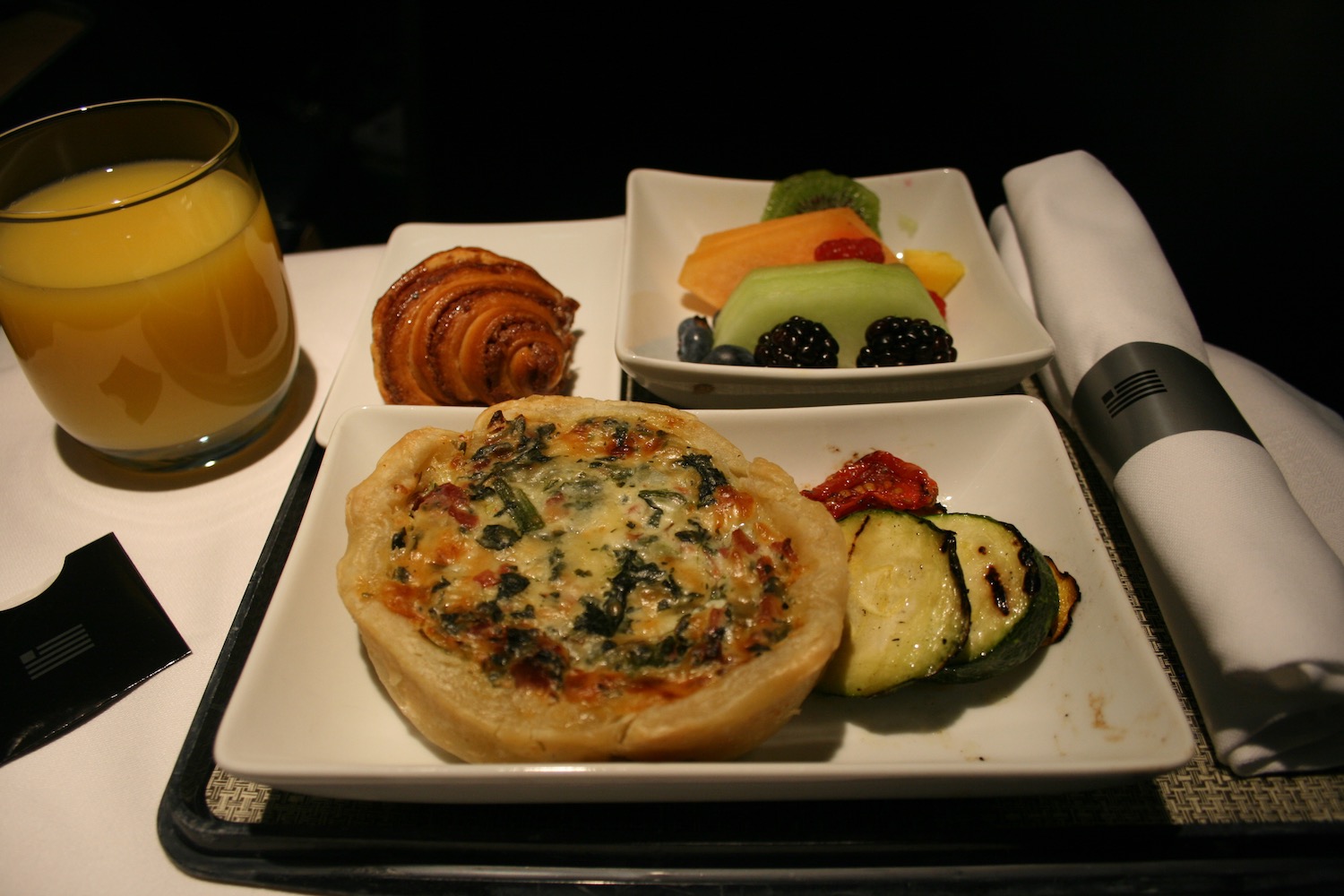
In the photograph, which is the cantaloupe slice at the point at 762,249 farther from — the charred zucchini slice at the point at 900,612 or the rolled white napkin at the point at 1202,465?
the charred zucchini slice at the point at 900,612

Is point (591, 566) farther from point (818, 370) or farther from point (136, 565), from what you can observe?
point (136, 565)

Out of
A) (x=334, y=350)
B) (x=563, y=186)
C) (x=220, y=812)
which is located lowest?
(x=563, y=186)

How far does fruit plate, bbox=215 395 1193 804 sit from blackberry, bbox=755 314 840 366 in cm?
39

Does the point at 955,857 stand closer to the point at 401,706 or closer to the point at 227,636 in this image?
the point at 401,706

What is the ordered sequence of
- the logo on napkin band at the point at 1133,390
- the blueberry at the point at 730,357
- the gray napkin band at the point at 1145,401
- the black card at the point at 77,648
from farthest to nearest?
the blueberry at the point at 730,357 → the logo on napkin band at the point at 1133,390 → the gray napkin band at the point at 1145,401 → the black card at the point at 77,648

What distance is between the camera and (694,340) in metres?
2.65

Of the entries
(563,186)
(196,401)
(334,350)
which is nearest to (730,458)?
(196,401)

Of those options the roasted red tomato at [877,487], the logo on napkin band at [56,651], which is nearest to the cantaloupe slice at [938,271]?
the roasted red tomato at [877,487]

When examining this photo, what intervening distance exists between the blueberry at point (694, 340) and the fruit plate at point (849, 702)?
61 cm

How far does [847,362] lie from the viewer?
2656mm

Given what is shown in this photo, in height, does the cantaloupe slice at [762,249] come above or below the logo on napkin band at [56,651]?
above

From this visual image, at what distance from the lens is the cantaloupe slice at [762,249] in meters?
2.90

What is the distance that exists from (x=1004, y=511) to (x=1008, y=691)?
49 centimetres

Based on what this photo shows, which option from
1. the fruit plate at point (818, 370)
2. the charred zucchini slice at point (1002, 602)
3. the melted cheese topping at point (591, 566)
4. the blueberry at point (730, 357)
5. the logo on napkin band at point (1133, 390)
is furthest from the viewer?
the blueberry at point (730, 357)
